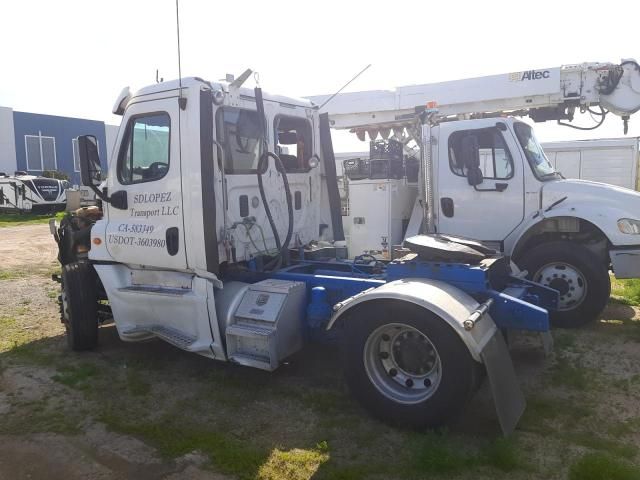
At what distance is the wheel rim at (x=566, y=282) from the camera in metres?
6.75

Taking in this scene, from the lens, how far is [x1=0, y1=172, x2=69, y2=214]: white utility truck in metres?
26.5

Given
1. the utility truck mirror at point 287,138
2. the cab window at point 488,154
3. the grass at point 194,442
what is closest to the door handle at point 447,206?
the cab window at point 488,154

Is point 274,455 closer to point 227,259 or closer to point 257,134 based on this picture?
point 227,259

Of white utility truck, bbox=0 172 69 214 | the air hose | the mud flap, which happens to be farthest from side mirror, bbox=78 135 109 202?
white utility truck, bbox=0 172 69 214

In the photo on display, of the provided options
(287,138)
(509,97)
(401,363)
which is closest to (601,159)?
(509,97)

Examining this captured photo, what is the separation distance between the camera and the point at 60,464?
383cm

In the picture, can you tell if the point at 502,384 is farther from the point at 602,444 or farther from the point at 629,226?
the point at 629,226

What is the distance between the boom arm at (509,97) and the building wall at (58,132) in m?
30.4

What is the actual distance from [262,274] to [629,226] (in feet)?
14.9

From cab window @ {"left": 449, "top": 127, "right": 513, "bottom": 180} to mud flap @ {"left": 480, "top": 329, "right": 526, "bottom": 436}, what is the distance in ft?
12.7

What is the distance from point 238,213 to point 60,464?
260 cm

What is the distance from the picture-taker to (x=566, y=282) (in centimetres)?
681

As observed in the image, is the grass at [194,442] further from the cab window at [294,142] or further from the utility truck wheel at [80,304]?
the cab window at [294,142]

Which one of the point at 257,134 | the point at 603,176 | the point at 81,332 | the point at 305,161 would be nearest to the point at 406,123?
the point at 305,161
